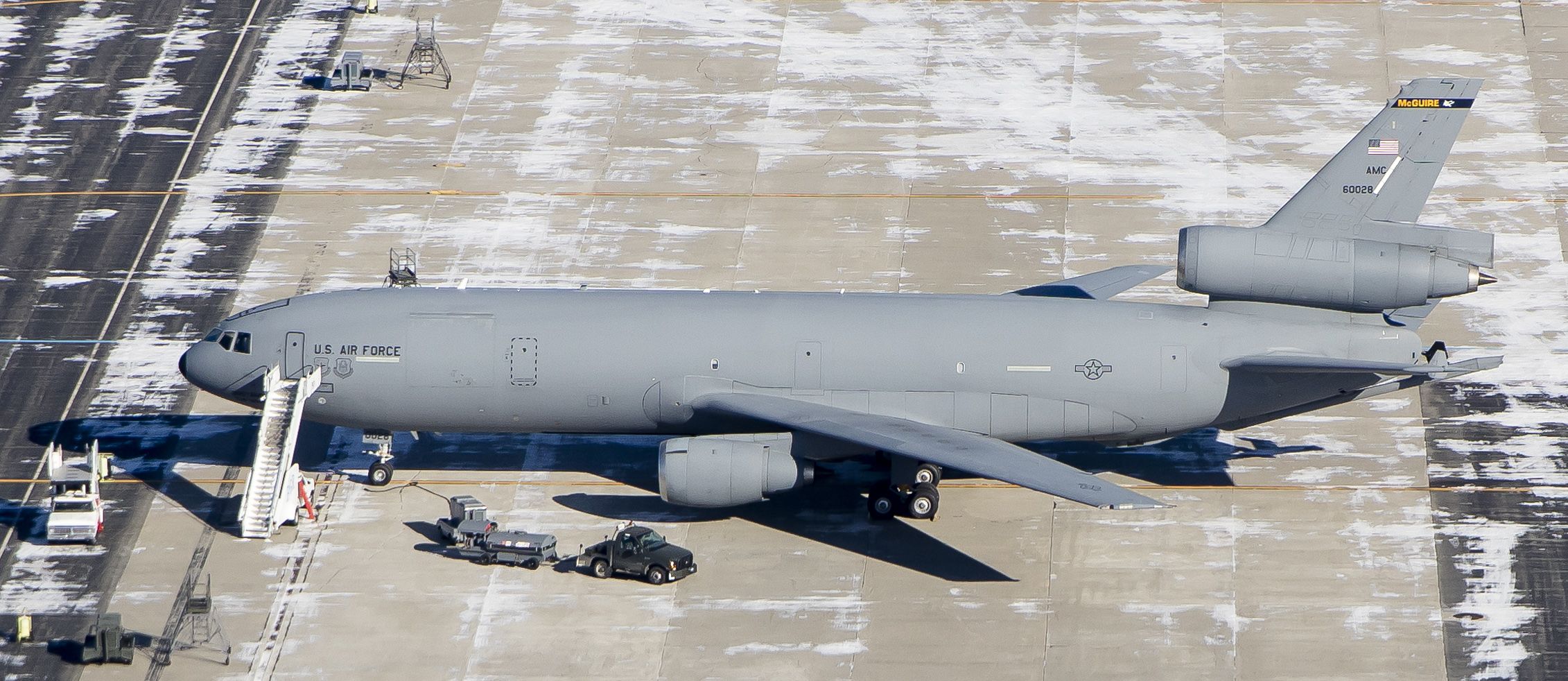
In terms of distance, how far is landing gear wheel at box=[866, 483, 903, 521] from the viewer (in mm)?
46594

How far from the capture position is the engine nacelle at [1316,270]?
45219mm

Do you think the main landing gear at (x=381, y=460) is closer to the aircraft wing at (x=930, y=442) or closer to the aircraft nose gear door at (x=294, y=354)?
the aircraft nose gear door at (x=294, y=354)

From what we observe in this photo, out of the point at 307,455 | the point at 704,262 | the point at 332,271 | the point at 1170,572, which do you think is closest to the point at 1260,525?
the point at 1170,572

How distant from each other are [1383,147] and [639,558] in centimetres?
1943

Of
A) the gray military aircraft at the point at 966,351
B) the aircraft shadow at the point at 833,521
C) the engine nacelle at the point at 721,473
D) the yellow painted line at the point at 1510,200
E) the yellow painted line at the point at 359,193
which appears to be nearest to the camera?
the engine nacelle at the point at 721,473

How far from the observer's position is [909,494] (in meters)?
46.5

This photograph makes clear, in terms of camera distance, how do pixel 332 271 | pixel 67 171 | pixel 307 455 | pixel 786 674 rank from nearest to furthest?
pixel 786 674, pixel 307 455, pixel 332 271, pixel 67 171

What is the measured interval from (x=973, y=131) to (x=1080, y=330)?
20.4 meters

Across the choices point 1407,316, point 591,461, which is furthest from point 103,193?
point 1407,316

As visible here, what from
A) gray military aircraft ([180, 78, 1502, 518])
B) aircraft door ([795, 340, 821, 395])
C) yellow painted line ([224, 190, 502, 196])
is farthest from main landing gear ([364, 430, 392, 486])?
yellow painted line ([224, 190, 502, 196])

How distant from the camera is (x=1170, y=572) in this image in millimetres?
44500

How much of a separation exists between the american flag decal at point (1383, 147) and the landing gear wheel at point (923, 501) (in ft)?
41.8

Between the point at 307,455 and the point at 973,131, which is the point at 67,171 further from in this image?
the point at 973,131

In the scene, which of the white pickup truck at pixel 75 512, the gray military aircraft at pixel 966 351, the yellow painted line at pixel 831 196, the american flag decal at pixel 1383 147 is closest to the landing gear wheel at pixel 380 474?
the gray military aircraft at pixel 966 351
